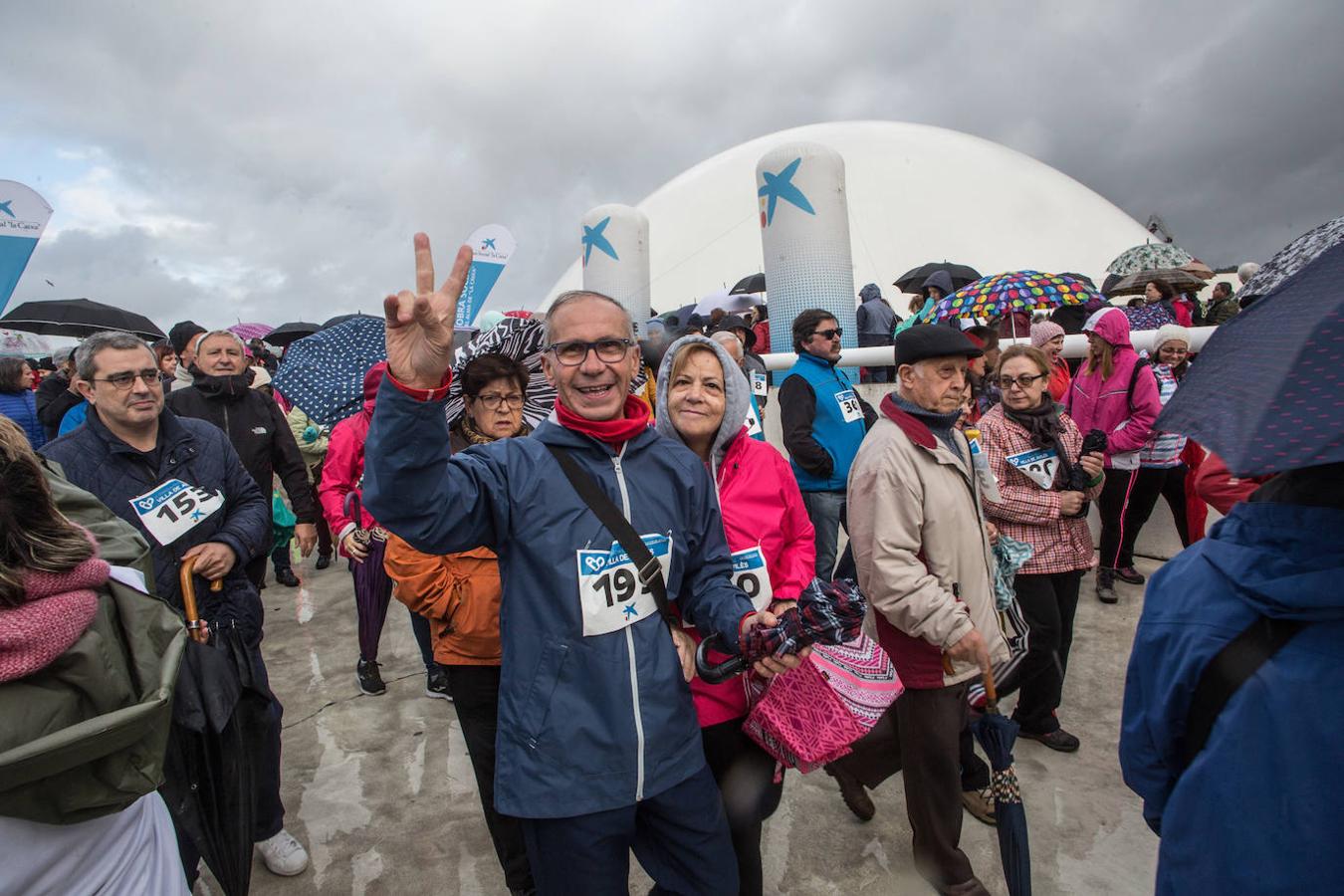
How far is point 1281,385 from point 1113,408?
14.9 ft

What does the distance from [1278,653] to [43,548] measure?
215cm

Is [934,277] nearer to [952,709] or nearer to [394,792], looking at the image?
[952,709]

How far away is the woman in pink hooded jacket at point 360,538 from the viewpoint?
3.64 metres

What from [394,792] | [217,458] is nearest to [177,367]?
[217,458]

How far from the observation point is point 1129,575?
553 cm

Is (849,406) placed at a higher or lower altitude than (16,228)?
lower

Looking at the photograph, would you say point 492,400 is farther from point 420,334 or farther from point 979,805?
point 979,805

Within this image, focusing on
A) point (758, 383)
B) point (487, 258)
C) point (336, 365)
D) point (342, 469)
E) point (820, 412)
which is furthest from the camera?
point (487, 258)

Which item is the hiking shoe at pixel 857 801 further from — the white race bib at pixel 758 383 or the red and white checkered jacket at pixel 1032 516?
the white race bib at pixel 758 383

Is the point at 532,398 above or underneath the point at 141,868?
above

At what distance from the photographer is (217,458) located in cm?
300

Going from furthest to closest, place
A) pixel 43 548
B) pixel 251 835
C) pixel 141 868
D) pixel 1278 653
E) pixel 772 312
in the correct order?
pixel 772 312, pixel 251 835, pixel 141 868, pixel 43 548, pixel 1278 653

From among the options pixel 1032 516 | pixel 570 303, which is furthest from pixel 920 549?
pixel 570 303

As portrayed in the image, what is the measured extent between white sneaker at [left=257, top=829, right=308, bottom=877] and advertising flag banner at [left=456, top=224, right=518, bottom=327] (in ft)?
36.1
